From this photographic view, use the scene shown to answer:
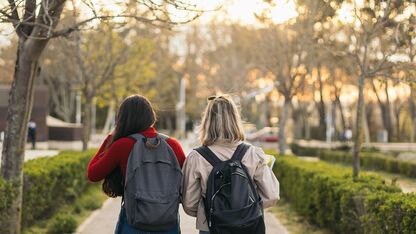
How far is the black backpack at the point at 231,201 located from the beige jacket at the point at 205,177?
0.07 meters

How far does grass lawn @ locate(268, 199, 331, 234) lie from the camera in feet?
38.7

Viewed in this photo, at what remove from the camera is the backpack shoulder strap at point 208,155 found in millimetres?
4941

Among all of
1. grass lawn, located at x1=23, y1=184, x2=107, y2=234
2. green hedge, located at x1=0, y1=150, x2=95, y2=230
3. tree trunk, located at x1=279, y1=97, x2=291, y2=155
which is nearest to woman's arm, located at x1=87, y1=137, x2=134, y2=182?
green hedge, located at x1=0, y1=150, x2=95, y2=230

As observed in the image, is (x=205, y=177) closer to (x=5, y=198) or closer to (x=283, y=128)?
(x=5, y=198)

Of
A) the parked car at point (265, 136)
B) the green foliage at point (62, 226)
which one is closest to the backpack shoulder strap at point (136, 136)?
the green foliage at point (62, 226)

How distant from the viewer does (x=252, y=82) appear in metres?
47.2

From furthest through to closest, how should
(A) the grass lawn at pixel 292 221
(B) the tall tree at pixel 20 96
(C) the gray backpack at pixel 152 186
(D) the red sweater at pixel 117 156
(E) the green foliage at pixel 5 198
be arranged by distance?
(A) the grass lawn at pixel 292 221
(B) the tall tree at pixel 20 96
(E) the green foliage at pixel 5 198
(D) the red sweater at pixel 117 156
(C) the gray backpack at pixel 152 186

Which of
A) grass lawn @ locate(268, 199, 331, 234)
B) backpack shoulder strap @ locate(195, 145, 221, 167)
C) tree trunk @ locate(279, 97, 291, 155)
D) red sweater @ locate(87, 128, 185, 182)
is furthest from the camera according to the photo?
tree trunk @ locate(279, 97, 291, 155)

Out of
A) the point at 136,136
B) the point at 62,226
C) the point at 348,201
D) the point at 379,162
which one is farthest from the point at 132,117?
the point at 379,162

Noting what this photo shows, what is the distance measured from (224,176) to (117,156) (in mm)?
749

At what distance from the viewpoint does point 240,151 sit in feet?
16.5

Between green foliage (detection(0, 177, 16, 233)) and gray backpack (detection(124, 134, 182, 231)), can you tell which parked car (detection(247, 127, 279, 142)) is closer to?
green foliage (detection(0, 177, 16, 233))

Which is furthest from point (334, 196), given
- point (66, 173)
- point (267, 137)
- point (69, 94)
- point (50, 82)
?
point (69, 94)

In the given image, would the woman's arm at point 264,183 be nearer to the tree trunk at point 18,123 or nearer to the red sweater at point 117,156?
the red sweater at point 117,156
